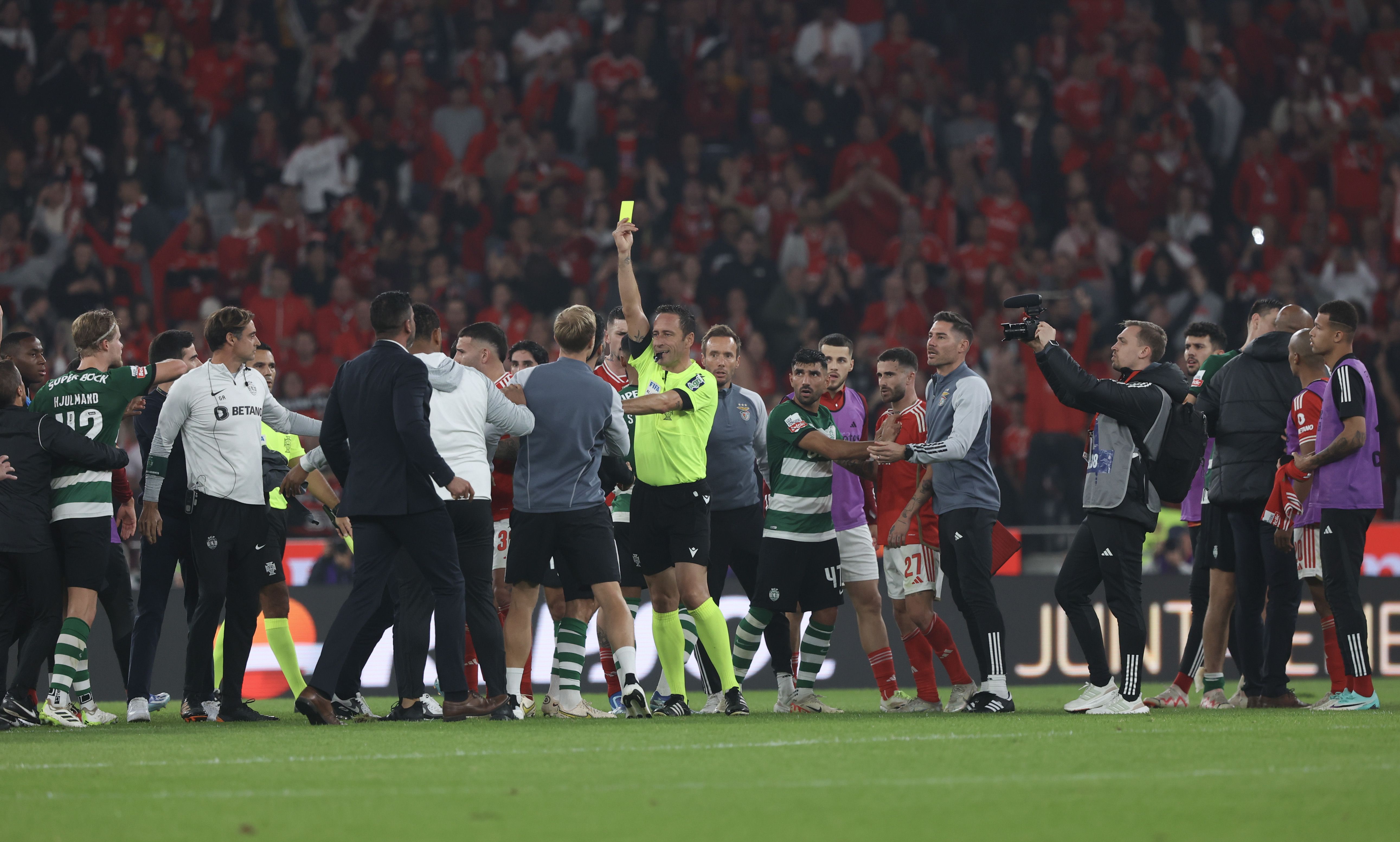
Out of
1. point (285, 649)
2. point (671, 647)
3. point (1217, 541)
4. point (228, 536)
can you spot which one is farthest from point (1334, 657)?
point (228, 536)

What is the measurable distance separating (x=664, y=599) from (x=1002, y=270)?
11.0 meters

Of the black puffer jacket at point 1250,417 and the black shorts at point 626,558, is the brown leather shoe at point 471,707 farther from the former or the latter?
the black puffer jacket at point 1250,417

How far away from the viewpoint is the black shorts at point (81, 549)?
8.55 metres

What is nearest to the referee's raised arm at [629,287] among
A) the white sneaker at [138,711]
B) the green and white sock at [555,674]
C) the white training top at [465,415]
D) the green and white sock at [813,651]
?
the white training top at [465,415]

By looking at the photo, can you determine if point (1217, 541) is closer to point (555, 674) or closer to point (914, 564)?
point (914, 564)

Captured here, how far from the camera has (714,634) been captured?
29.5 feet

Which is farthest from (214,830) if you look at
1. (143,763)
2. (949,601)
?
(949,601)

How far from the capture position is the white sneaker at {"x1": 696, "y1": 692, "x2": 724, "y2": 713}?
30.1 feet

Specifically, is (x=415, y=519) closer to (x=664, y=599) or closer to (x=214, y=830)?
(x=664, y=599)

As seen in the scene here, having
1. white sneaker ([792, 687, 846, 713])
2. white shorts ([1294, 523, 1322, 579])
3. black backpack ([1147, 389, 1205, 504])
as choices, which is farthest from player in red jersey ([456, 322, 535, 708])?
white shorts ([1294, 523, 1322, 579])

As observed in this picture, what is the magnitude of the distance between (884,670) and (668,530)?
1.84 metres

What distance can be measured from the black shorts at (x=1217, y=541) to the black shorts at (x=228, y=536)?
6.13m

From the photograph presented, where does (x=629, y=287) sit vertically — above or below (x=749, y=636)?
above

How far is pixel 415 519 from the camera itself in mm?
8211
